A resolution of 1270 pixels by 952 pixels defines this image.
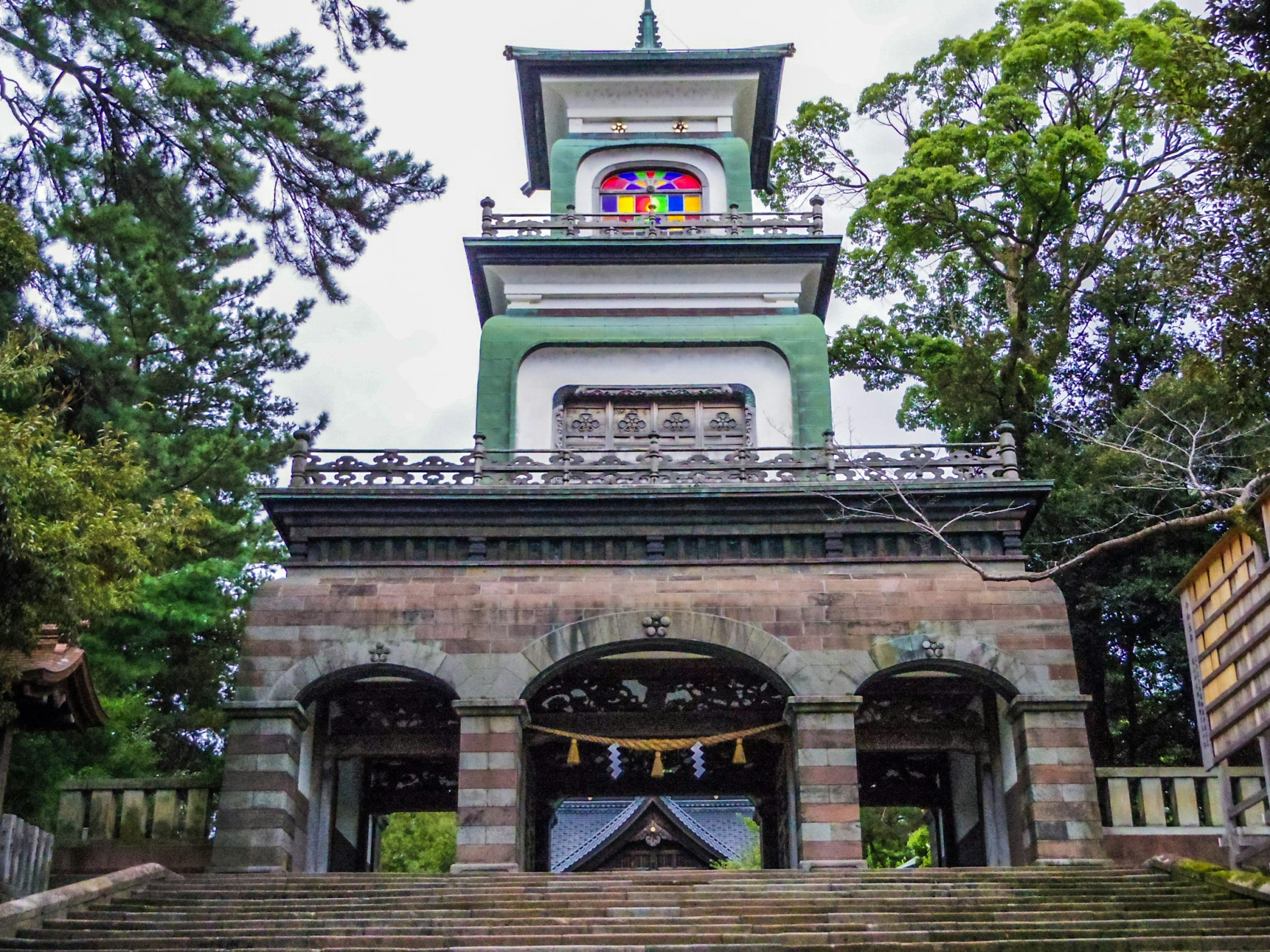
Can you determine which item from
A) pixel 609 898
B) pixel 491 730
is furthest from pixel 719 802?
pixel 609 898

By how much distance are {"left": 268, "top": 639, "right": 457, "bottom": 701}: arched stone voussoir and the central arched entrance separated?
1.22m

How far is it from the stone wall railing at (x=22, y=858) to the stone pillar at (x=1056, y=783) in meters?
11.1

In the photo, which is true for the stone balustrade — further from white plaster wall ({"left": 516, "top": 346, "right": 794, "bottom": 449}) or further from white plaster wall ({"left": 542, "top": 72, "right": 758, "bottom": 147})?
white plaster wall ({"left": 542, "top": 72, "right": 758, "bottom": 147})

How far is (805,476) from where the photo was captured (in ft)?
64.0

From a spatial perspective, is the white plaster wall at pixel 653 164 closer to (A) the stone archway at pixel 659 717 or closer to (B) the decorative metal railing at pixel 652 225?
(B) the decorative metal railing at pixel 652 225

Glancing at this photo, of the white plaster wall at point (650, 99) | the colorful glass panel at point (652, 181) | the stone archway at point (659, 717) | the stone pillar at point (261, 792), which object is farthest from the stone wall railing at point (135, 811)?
the white plaster wall at point (650, 99)

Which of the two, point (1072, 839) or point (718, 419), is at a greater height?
point (718, 419)

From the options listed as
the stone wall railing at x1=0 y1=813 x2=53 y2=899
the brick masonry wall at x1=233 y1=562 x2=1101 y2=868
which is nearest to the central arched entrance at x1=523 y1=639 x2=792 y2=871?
A: the brick masonry wall at x1=233 y1=562 x2=1101 y2=868

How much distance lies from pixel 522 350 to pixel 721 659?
618cm

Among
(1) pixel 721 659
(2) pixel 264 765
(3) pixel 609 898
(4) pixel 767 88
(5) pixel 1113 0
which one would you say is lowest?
(3) pixel 609 898

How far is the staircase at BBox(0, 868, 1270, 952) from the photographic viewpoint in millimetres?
11836

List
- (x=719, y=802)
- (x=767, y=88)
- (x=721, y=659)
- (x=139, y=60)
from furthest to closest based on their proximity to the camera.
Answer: (x=719, y=802) < (x=767, y=88) < (x=721, y=659) < (x=139, y=60)

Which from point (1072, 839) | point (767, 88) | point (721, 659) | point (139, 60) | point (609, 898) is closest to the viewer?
point (139, 60)

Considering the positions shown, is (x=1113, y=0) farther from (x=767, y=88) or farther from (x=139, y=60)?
(x=139, y=60)
